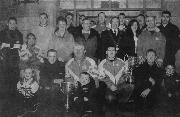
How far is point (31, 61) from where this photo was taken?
3.78 meters

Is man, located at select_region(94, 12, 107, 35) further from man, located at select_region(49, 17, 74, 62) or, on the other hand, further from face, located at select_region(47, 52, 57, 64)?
face, located at select_region(47, 52, 57, 64)

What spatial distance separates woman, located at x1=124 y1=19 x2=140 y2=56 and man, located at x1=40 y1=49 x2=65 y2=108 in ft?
2.53

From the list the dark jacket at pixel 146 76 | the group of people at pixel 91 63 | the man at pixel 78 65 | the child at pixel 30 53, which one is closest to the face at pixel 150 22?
the group of people at pixel 91 63

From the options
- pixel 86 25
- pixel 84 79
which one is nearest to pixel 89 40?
pixel 86 25

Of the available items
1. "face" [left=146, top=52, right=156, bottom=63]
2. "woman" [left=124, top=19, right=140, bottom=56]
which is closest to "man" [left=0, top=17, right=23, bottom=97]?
"woman" [left=124, top=19, right=140, bottom=56]

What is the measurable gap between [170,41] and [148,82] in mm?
682

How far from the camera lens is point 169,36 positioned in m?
3.97

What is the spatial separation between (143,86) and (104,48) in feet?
2.10

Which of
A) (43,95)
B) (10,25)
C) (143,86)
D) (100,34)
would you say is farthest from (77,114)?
(10,25)

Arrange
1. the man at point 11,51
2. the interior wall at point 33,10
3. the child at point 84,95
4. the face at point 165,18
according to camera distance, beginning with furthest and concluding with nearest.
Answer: the interior wall at point 33,10 < the face at point 165,18 < the man at point 11,51 < the child at point 84,95

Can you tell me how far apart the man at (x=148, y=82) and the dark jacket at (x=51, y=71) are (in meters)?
0.81

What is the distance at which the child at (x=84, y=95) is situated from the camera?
133 inches

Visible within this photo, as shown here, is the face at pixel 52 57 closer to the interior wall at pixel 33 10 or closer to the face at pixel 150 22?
the interior wall at pixel 33 10

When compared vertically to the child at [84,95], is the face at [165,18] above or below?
above
